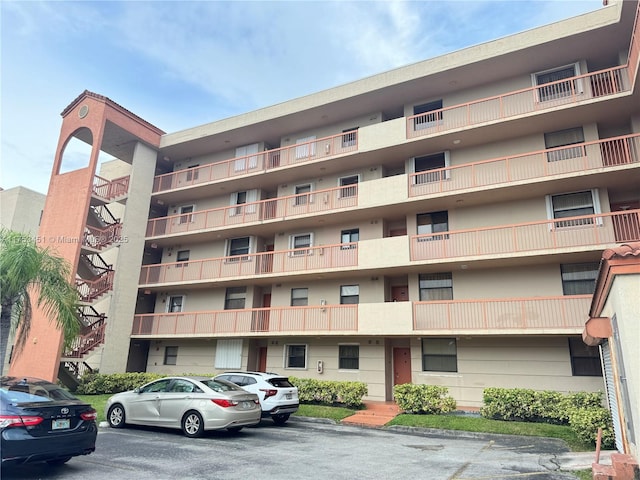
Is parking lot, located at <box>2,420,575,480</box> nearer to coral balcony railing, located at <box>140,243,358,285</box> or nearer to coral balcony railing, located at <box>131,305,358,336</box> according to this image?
coral balcony railing, located at <box>131,305,358,336</box>

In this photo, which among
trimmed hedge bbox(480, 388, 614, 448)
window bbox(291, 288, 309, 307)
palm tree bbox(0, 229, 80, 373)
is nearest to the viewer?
palm tree bbox(0, 229, 80, 373)

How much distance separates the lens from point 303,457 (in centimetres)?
858

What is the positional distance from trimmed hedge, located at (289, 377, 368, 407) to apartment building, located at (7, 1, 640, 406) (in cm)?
197

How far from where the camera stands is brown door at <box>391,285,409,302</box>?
18.7 metres

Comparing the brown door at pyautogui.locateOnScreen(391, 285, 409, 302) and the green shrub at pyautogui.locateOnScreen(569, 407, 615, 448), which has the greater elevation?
the brown door at pyautogui.locateOnScreen(391, 285, 409, 302)

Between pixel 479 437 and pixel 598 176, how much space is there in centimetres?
957

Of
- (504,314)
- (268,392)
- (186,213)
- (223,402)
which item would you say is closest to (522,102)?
(504,314)

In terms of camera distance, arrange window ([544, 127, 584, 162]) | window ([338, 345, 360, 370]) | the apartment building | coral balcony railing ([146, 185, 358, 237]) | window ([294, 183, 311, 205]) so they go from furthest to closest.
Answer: window ([294, 183, 311, 205])
coral balcony railing ([146, 185, 358, 237])
window ([338, 345, 360, 370])
window ([544, 127, 584, 162])
the apartment building

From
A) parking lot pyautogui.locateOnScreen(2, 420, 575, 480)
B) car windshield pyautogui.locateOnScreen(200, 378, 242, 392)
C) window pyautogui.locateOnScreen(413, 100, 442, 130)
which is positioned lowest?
parking lot pyautogui.locateOnScreen(2, 420, 575, 480)

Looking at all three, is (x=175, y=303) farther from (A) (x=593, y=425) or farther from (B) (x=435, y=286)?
(A) (x=593, y=425)

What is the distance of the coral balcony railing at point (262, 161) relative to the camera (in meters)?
20.5

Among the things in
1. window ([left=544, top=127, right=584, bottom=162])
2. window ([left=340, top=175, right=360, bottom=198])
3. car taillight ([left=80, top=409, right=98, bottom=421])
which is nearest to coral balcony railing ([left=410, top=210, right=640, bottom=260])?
window ([left=544, top=127, right=584, bottom=162])

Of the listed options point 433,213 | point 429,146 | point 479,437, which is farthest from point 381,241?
point 479,437

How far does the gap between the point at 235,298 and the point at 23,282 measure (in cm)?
1153
